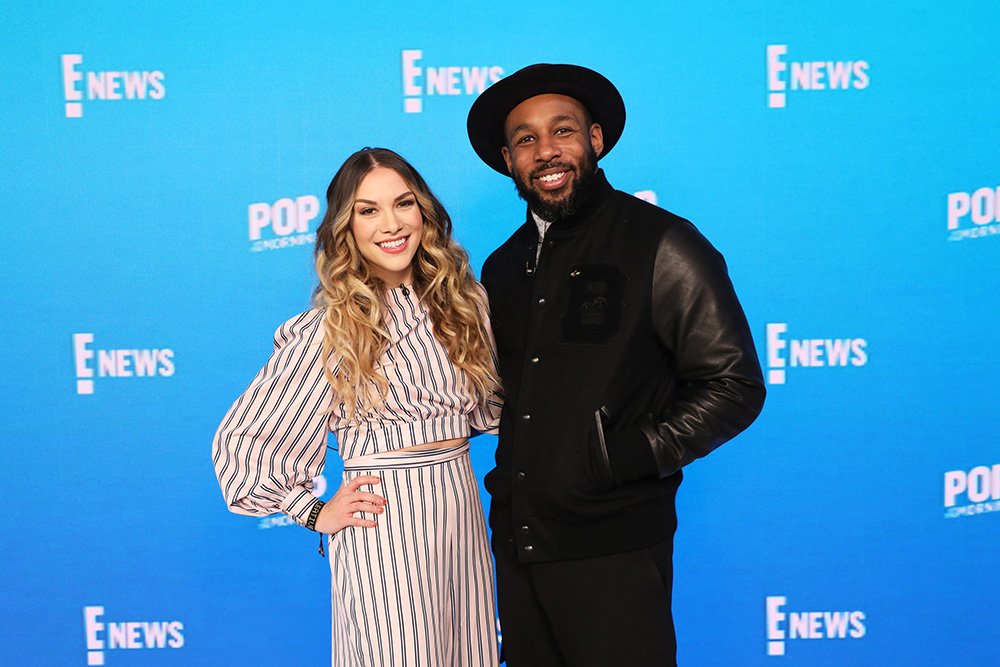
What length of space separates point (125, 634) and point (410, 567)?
1763 millimetres

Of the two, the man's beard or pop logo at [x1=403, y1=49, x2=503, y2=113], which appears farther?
pop logo at [x1=403, y1=49, x2=503, y2=113]

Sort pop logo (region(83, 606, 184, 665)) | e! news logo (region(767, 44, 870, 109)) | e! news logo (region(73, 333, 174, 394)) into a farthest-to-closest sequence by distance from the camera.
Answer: pop logo (region(83, 606, 184, 665))
e! news logo (region(73, 333, 174, 394))
e! news logo (region(767, 44, 870, 109))

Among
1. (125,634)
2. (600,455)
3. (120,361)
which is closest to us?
(600,455)

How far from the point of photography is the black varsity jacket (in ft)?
6.07

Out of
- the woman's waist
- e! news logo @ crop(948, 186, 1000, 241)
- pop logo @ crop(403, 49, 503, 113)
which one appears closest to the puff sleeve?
the woman's waist

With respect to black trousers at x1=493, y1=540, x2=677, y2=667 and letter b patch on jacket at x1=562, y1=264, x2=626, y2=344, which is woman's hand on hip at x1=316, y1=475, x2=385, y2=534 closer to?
black trousers at x1=493, y1=540, x2=677, y2=667

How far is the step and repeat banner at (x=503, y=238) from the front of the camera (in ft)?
9.63

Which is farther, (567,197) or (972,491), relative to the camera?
(972,491)

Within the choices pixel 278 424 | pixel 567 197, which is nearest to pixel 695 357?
pixel 567 197

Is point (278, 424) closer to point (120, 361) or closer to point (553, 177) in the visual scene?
point (553, 177)

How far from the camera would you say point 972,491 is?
3.05m

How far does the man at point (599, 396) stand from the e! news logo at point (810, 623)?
4.43 ft

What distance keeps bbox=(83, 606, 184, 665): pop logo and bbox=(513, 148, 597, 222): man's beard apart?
2135 mm

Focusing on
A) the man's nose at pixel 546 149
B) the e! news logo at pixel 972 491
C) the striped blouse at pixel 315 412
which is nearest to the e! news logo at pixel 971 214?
the e! news logo at pixel 972 491
